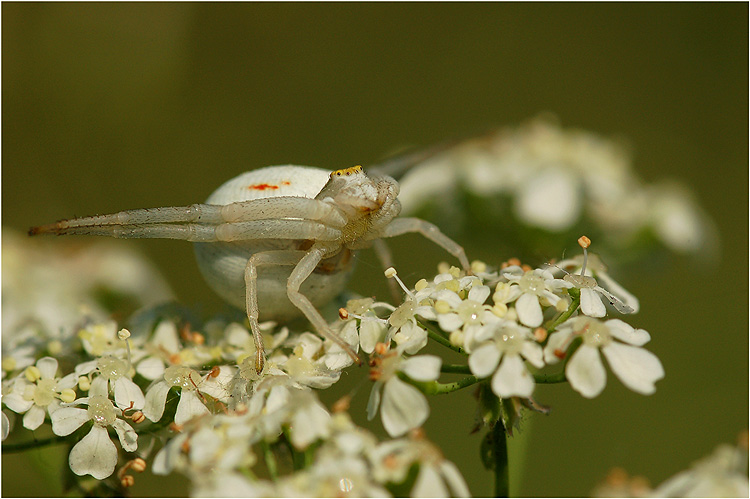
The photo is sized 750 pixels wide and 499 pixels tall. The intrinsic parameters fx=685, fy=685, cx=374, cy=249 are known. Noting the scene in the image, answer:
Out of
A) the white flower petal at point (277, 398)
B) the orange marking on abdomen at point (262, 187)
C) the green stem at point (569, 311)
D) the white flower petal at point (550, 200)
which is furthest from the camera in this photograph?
the white flower petal at point (550, 200)

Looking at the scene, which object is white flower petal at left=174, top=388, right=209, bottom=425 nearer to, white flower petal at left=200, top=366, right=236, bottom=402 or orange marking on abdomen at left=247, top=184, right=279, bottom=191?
white flower petal at left=200, top=366, right=236, bottom=402

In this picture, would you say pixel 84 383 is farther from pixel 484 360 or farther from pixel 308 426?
pixel 484 360

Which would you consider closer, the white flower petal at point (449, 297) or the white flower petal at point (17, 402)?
the white flower petal at point (449, 297)

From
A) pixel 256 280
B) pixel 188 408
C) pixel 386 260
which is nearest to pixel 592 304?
pixel 386 260

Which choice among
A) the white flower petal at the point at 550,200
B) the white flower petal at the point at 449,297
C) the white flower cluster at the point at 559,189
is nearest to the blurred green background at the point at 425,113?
the white flower cluster at the point at 559,189

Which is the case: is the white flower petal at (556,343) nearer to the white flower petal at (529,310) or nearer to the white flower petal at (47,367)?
the white flower petal at (529,310)

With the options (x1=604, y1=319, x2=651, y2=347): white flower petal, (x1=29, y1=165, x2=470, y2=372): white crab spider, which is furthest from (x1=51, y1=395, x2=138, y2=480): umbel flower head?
(x1=604, y1=319, x2=651, y2=347): white flower petal
